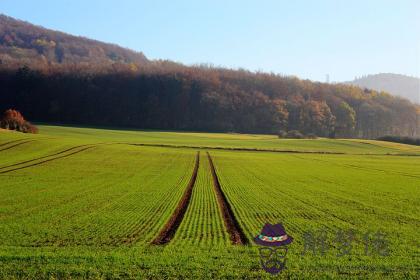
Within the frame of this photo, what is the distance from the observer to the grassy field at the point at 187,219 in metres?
13.1

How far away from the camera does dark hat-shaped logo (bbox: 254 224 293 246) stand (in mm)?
16203

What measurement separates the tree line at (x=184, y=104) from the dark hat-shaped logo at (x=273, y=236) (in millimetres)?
118803

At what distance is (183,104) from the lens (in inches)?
5797

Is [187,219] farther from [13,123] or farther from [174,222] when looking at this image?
[13,123]

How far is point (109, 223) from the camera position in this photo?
62.1 feet

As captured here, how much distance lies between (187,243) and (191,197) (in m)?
10.9

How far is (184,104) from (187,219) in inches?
5064

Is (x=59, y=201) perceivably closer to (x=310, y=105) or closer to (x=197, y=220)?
(x=197, y=220)

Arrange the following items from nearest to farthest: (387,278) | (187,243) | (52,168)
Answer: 1. (387,278)
2. (187,243)
3. (52,168)

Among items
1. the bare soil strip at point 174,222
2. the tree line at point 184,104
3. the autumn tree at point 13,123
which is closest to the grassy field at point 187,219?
the bare soil strip at point 174,222

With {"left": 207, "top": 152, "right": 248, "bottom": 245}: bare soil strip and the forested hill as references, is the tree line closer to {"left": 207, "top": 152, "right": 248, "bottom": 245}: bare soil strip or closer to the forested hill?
the forested hill

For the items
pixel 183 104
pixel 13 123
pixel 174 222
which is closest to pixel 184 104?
pixel 183 104

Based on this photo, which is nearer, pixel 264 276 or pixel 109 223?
pixel 264 276

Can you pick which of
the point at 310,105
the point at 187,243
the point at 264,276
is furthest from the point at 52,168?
the point at 310,105
